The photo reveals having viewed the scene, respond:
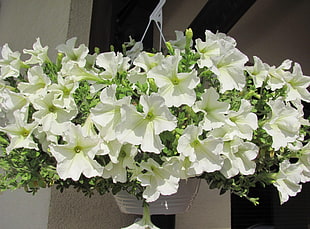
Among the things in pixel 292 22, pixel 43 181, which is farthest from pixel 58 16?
pixel 292 22

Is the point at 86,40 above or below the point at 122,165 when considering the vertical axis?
above

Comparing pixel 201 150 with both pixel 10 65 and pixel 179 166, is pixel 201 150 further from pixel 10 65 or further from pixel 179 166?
pixel 10 65

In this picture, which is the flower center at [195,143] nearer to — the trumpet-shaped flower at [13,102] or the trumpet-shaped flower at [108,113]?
the trumpet-shaped flower at [108,113]

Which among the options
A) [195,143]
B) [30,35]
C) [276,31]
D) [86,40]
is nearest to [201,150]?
[195,143]

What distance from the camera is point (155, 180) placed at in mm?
533

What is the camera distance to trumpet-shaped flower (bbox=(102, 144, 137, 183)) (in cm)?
54

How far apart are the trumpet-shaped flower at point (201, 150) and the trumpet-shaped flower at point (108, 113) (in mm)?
109

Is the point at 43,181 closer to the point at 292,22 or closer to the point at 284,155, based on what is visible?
the point at 284,155

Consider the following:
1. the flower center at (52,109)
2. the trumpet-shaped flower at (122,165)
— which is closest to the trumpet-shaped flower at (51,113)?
the flower center at (52,109)

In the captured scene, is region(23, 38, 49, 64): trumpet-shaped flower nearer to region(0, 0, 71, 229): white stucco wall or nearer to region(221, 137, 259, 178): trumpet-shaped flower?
region(221, 137, 259, 178): trumpet-shaped flower

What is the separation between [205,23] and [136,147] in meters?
0.96

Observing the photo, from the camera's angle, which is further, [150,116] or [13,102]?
[13,102]

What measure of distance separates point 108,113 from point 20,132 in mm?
190

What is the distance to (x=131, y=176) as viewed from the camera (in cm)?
58
